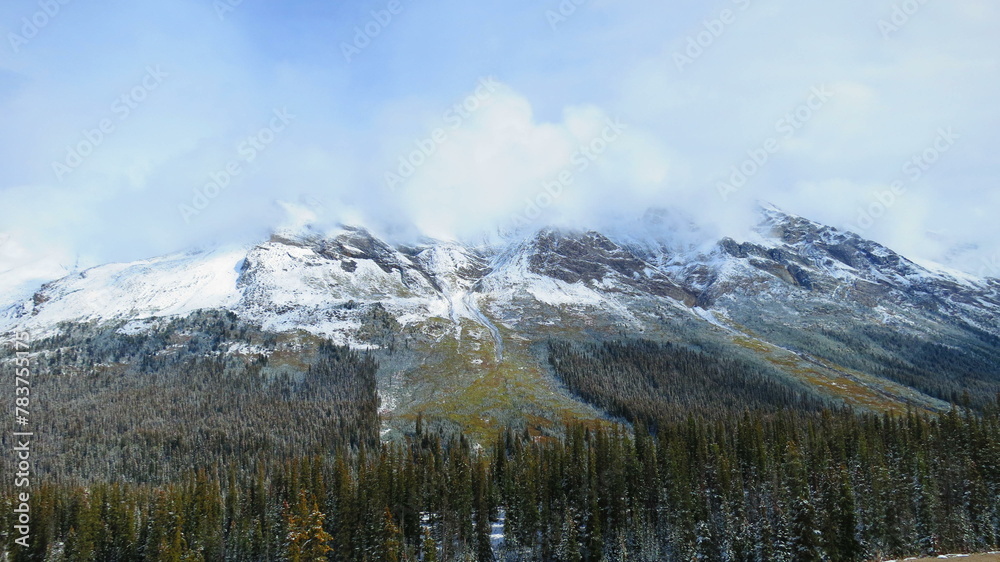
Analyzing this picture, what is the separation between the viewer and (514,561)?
113 metres

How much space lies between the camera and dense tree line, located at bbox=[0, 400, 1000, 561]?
303 feet

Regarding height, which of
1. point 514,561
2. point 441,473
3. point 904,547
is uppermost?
point 441,473

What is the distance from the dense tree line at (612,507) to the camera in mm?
92231

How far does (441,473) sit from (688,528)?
183 feet

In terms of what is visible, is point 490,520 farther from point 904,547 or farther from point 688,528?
point 904,547

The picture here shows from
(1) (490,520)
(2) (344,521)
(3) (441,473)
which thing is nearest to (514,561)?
(1) (490,520)

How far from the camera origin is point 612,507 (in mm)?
114688

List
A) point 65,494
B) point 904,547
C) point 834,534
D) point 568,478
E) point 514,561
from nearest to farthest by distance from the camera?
point 834,534, point 904,547, point 514,561, point 568,478, point 65,494

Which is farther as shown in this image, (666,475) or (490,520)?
(490,520)

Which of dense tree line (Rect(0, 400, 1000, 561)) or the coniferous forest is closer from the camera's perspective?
the coniferous forest

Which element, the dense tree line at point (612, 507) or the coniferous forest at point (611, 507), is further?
the dense tree line at point (612, 507)

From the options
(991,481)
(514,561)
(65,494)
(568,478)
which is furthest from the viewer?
(65,494)

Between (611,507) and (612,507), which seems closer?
(612,507)

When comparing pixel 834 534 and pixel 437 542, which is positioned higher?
pixel 834 534
